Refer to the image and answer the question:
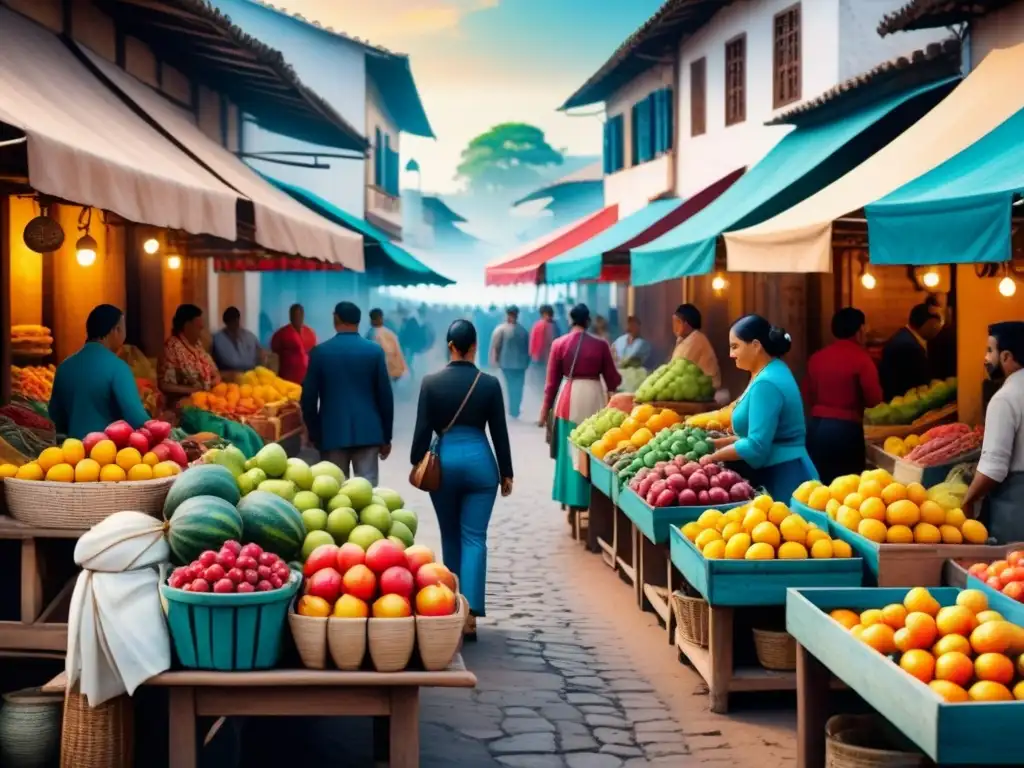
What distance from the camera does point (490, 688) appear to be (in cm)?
761

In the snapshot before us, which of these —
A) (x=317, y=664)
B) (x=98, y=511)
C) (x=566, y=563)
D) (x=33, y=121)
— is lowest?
(x=566, y=563)

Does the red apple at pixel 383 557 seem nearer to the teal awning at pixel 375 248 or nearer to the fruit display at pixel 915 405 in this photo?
the fruit display at pixel 915 405

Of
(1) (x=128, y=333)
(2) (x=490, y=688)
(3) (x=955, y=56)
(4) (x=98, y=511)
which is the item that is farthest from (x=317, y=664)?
(1) (x=128, y=333)

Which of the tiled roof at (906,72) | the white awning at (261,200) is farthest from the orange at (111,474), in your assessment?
the tiled roof at (906,72)

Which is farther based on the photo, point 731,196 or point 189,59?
point 189,59

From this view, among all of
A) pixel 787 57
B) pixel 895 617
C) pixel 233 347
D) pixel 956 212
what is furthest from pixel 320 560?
pixel 787 57

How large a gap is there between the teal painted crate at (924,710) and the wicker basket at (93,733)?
2863 mm

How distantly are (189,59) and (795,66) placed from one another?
8.19 metres

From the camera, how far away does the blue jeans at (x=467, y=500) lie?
8430 mm

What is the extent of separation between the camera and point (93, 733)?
5340 mm

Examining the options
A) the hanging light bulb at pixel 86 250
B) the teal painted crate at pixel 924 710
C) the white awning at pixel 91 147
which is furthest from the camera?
the hanging light bulb at pixel 86 250

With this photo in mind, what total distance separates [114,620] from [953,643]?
320cm

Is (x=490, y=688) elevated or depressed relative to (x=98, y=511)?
depressed

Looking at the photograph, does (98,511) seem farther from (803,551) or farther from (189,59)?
(189,59)
